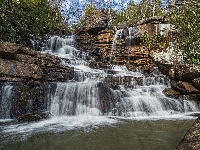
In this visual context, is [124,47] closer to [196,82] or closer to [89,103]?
[196,82]

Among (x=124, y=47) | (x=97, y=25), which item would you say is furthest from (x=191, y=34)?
(x=97, y=25)

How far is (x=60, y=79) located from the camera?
13461mm

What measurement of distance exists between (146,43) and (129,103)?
36.4ft

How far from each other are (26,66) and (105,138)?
298 inches

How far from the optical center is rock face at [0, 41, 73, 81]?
1187 centimetres

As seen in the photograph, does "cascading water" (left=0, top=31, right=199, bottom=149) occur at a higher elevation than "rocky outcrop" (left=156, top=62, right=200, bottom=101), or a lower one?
lower

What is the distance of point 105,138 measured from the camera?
6.52 m

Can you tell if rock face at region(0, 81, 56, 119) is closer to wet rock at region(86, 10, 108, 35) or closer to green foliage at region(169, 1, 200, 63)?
green foliage at region(169, 1, 200, 63)

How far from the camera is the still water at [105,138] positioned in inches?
229

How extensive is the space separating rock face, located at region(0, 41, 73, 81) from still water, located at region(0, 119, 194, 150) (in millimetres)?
4766

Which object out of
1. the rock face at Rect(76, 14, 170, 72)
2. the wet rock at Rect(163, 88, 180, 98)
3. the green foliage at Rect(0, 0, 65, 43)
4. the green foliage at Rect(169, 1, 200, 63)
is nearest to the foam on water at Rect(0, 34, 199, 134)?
the wet rock at Rect(163, 88, 180, 98)

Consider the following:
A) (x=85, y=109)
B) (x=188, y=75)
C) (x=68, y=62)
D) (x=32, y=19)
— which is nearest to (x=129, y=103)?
(x=85, y=109)

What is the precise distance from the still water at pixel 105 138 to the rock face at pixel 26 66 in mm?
4766

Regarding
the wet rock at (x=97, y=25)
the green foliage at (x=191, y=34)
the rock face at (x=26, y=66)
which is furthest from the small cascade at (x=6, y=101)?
the wet rock at (x=97, y=25)
